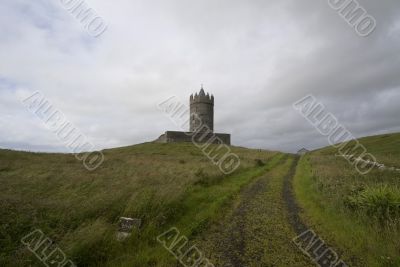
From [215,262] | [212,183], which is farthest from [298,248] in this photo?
[212,183]

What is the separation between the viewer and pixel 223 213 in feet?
35.5

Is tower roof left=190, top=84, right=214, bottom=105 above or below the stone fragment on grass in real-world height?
above

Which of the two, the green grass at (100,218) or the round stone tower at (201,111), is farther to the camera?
the round stone tower at (201,111)

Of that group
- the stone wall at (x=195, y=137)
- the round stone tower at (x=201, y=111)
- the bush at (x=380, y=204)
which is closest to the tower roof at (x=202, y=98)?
the round stone tower at (x=201, y=111)

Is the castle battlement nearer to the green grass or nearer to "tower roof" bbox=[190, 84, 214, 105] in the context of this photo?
"tower roof" bbox=[190, 84, 214, 105]

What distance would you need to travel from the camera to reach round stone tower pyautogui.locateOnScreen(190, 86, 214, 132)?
7650cm

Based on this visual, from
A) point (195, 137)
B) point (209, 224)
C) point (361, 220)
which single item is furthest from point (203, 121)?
point (361, 220)

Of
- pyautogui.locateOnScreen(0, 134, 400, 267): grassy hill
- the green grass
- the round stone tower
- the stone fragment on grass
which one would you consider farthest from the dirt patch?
the round stone tower

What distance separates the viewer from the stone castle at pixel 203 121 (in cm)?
7519

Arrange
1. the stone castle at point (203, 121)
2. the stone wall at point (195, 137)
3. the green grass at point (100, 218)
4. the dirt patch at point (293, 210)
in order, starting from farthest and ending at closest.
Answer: the stone castle at point (203, 121) → the stone wall at point (195, 137) → the dirt patch at point (293, 210) → the green grass at point (100, 218)

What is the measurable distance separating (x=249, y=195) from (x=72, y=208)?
29.1 feet

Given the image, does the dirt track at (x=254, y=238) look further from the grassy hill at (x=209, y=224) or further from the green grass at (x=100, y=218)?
the green grass at (x=100, y=218)

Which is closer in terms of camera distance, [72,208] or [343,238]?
[343,238]

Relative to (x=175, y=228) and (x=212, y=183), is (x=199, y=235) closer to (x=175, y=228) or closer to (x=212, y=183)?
(x=175, y=228)
